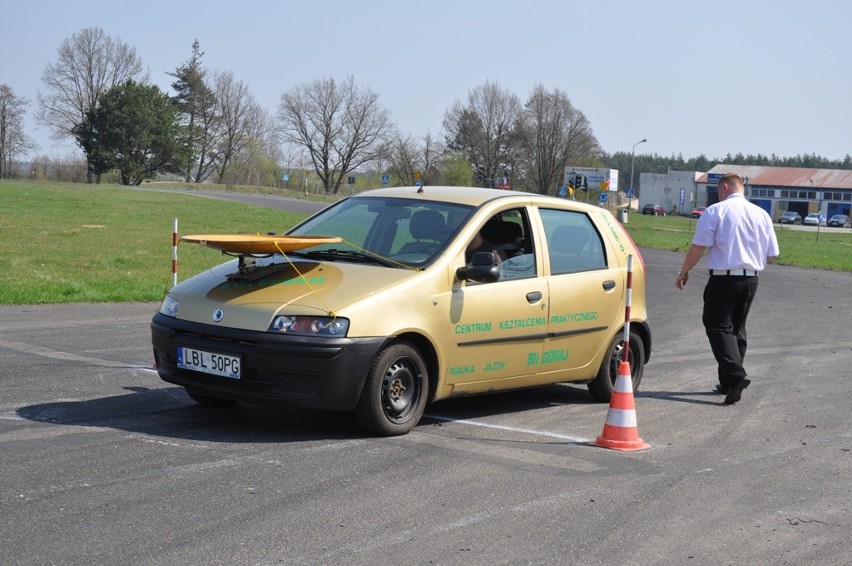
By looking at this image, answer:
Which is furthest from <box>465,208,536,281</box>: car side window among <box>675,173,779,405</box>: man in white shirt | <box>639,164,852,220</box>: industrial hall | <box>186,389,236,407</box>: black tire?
<box>639,164,852,220</box>: industrial hall

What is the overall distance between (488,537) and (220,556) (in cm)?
125

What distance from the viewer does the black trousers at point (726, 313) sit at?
917 cm

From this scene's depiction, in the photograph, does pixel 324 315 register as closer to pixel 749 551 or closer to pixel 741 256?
pixel 749 551

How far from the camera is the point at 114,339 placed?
11.0 metres

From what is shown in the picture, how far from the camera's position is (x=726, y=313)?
9.26 m

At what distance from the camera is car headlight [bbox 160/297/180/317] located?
7.23 meters

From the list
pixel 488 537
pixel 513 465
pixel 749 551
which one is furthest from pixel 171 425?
pixel 749 551

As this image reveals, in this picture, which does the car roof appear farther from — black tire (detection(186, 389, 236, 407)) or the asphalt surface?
black tire (detection(186, 389, 236, 407))

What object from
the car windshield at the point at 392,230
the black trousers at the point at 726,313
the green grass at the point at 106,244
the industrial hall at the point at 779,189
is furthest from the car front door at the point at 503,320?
the industrial hall at the point at 779,189

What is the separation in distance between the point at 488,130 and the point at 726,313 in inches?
3567

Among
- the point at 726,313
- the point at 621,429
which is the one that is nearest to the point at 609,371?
the point at 726,313

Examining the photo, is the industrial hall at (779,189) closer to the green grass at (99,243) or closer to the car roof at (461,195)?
the green grass at (99,243)

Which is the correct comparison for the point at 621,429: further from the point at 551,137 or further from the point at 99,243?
the point at 551,137

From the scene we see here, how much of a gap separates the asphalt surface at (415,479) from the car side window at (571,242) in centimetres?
115
